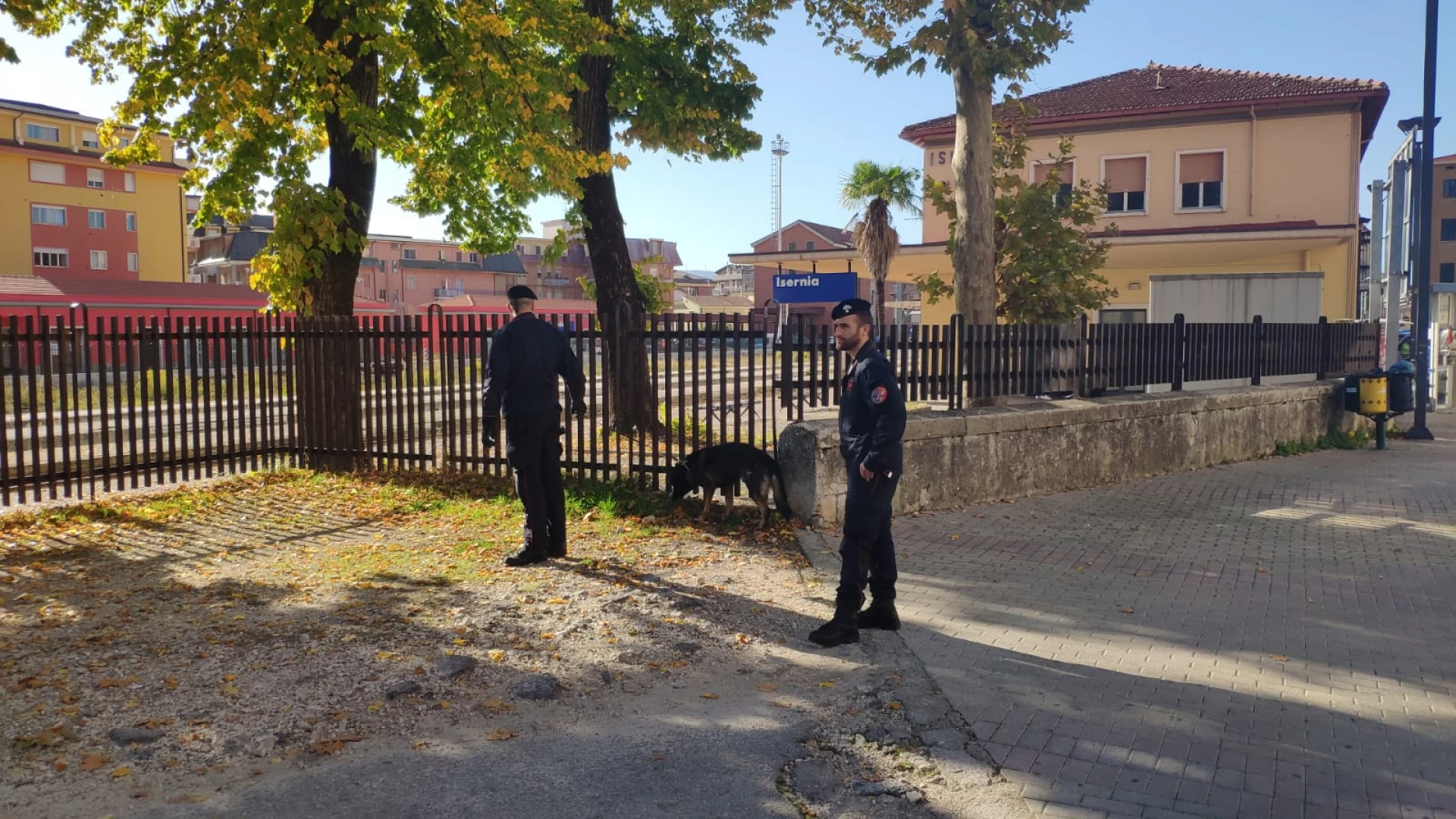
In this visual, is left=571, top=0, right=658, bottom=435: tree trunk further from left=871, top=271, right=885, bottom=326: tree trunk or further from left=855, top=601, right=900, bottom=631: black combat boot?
left=871, top=271, right=885, bottom=326: tree trunk

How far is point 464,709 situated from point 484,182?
12.7 meters

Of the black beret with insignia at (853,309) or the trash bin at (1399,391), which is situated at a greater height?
the black beret with insignia at (853,309)

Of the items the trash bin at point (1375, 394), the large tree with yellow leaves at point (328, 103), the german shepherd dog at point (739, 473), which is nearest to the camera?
the german shepherd dog at point (739, 473)

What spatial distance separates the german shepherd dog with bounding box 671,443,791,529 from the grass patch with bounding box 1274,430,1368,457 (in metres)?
9.28

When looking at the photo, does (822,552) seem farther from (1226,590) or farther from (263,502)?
(263,502)

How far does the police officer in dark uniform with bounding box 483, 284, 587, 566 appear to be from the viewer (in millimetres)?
7500

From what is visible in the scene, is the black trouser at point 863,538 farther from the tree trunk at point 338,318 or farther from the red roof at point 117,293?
the red roof at point 117,293

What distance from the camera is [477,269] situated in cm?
8706

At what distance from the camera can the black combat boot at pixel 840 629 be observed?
18.9ft

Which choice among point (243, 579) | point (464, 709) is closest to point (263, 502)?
point (243, 579)

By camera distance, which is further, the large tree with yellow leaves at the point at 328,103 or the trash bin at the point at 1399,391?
the trash bin at the point at 1399,391

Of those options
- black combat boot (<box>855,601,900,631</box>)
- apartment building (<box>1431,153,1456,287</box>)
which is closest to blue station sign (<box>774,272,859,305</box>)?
black combat boot (<box>855,601,900,631</box>)

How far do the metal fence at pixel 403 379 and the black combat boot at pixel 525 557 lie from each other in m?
1.85

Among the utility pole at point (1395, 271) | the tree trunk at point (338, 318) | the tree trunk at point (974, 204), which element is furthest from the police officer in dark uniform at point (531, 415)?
the utility pole at point (1395, 271)
